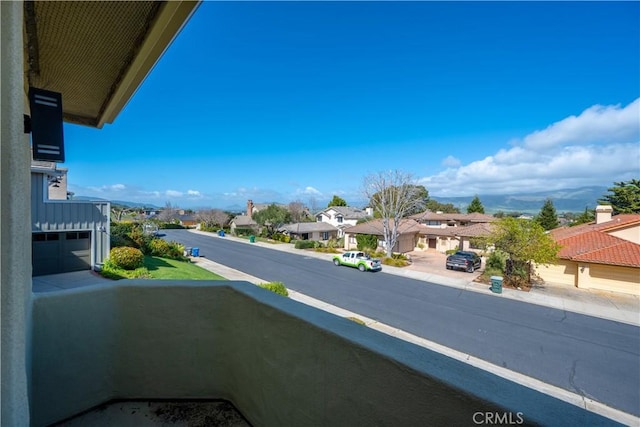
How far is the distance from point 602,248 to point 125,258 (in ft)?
78.4

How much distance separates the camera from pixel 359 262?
2006cm

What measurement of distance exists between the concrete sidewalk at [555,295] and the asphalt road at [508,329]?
734mm

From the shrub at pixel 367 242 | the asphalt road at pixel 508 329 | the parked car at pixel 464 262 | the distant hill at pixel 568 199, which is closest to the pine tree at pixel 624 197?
the distant hill at pixel 568 199

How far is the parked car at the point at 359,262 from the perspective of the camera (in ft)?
64.2

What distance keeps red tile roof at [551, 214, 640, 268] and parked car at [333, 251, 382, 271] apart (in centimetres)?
1040

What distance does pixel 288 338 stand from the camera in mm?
1989

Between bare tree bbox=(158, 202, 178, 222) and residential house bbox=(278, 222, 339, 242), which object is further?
bare tree bbox=(158, 202, 178, 222)

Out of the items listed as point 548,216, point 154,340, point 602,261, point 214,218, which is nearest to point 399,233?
point 602,261

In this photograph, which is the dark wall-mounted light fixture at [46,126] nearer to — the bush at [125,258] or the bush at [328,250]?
the bush at [125,258]

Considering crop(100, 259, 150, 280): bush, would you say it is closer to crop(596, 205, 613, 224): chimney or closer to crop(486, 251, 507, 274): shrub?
crop(486, 251, 507, 274): shrub

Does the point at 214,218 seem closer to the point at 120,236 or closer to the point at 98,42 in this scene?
the point at 120,236

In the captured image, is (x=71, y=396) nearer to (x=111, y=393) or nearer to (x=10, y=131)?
(x=111, y=393)

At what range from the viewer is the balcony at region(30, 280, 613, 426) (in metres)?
1.35

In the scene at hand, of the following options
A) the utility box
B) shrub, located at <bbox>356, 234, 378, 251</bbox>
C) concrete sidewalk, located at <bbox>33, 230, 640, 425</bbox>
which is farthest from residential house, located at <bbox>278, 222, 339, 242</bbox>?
the utility box
